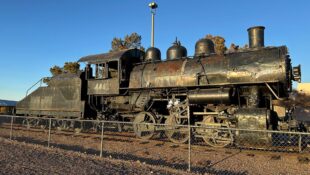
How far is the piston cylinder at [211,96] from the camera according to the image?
10.3 metres

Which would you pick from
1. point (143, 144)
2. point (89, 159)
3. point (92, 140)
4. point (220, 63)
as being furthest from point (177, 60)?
point (89, 159)

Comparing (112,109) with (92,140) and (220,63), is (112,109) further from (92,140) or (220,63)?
(220,63)

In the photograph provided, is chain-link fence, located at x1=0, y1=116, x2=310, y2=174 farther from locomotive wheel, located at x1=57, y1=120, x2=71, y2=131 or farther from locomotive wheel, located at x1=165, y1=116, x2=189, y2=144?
locomotive wheel, located at x1=57, y1=120, x2=71, y2=131

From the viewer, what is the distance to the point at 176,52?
1353 centimetres

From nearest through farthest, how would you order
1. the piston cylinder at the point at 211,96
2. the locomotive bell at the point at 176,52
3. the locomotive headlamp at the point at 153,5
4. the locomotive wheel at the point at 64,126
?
the piston cylinder at the point at 211,96, the locomotive bell at the point at 176,52, the locomotive wheel at the point at 64,126, the locomotive headlamp at the point at 153,5

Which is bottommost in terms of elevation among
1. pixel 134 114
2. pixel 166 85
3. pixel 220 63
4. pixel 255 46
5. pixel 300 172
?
pixel 300 172

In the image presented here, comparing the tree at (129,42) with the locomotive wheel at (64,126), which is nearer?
the locomotive wheel at (64,126)

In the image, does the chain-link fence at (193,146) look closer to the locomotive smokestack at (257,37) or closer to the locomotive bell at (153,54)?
the locomotive smokestack at (257,37)

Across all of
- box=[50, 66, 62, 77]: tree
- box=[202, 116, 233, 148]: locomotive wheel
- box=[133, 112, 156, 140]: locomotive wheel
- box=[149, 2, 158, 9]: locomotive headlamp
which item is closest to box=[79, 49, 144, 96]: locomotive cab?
box=[133, 112, 156, 140]: locomotive wheel

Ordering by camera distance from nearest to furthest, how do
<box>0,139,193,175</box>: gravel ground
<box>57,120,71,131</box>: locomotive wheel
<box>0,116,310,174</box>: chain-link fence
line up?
1. <box>0,139,193,175</box>: gravel ground
2. <box>0,116,310,174</box>: chain-link fence
3. <box>57,120,71,131</box>: locomotive wheel

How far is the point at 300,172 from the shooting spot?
679 centimetres

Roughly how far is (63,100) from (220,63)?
9.65m

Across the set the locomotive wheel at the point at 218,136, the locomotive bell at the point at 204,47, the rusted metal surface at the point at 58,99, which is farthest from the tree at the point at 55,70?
the locomotive wheel at the point at 218,136

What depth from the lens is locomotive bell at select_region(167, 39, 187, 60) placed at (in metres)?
13.5
